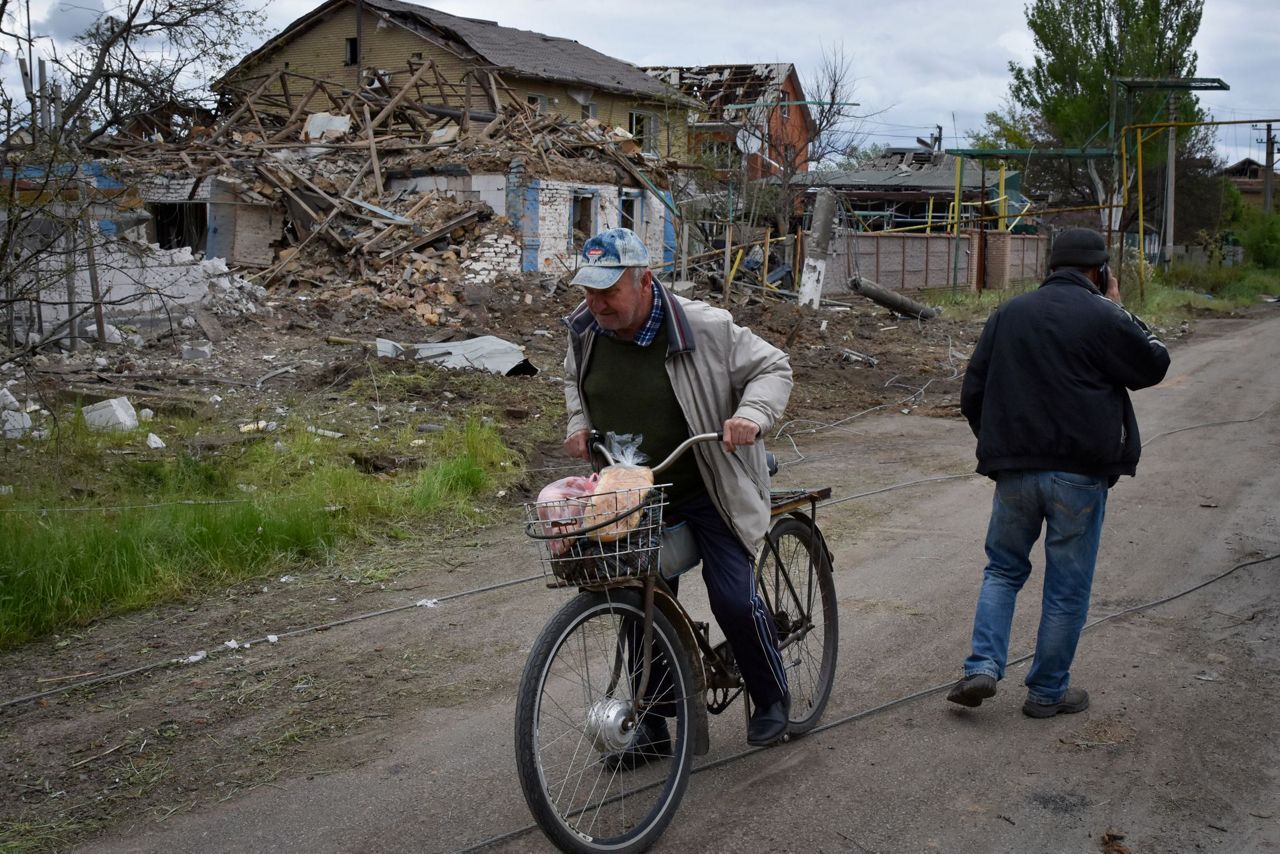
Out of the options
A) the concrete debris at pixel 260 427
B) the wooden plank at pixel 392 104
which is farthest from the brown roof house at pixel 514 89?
the concrete debris at pixel 260 427

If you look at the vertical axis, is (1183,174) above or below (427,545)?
above

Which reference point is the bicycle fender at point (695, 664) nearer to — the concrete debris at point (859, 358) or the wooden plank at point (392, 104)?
the concrete debris at point (859, 358)

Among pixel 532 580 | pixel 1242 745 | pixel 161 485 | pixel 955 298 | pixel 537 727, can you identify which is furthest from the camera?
pixel 955 298

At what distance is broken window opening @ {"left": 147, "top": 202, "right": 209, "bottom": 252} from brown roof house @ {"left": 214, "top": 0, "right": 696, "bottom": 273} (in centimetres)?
366

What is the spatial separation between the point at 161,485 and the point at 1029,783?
671 cm

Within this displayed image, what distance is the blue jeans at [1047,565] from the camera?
186 inches

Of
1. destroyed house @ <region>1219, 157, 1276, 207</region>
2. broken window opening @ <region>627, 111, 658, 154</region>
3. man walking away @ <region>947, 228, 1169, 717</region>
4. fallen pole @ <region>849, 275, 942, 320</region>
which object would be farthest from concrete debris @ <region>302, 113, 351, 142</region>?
destroyed house @ <region>1219, 157, 1276, 207</region>

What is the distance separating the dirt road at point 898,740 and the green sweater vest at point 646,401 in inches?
44.6

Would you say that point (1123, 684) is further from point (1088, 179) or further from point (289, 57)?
point (1088, 179)

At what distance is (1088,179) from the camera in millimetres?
59531

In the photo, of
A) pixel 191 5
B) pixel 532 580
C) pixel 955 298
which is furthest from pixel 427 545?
pixel 955 298

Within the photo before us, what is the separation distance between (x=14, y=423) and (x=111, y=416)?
802 mm

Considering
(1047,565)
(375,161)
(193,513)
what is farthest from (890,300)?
(1047,565)

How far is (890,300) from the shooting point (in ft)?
81.4
